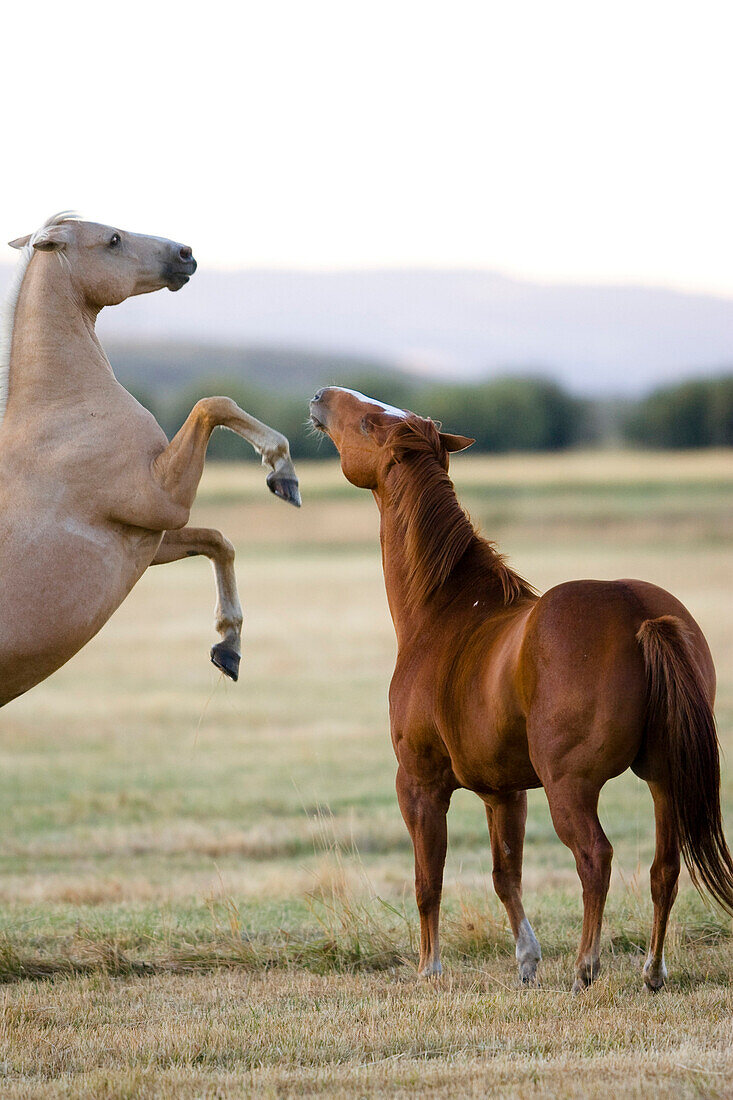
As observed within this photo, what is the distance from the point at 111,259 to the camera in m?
6.15

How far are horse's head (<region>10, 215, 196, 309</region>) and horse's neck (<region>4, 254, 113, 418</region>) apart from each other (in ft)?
0.27

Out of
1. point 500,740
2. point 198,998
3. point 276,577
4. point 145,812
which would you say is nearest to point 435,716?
point 500,740

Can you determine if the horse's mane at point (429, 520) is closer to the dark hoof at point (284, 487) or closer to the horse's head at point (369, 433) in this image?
the horse's head at point (369, 433)

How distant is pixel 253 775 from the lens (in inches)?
680

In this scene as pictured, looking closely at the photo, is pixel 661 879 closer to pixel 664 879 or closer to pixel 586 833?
pixel 664 879


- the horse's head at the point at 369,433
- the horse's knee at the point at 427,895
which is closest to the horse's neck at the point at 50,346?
the horse's head at the point at 369,433

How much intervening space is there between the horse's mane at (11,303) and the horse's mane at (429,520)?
1.88m

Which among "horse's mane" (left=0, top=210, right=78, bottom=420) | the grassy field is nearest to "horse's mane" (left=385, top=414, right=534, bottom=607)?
the grassy field

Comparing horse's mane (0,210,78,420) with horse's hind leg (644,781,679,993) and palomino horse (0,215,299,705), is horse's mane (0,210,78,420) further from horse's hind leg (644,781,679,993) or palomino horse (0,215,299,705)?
horse's hind leg (644,781,679,993)

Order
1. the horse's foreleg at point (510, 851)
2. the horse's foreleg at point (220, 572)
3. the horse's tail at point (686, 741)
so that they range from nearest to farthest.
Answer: the horse's tail at point (686, 741) → the horse's foreleg at point (510, 851) → the horse's foreleg at point (220, 572)

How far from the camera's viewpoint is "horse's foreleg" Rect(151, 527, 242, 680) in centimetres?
640

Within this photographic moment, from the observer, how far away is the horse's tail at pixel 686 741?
4.70m

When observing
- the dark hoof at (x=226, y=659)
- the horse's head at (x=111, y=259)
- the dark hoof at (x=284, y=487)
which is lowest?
the dark hoof at (x=226, y=659)

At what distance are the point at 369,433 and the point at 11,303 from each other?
6.24 feet
